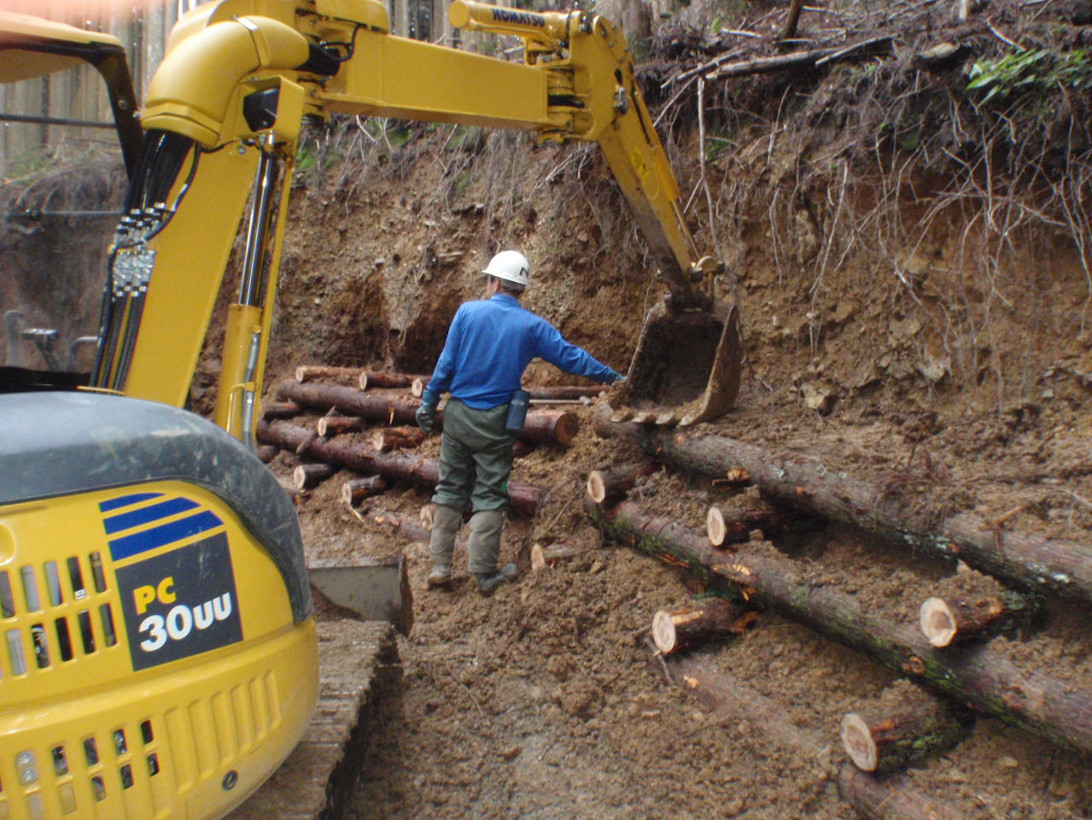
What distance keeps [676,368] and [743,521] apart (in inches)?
64.2

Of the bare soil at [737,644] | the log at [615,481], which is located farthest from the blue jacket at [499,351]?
the bare soil at [737,644]

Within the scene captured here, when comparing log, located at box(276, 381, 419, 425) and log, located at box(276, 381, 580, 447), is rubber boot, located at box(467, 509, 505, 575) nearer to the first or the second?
log, located at box(276, 381, 580, 447)

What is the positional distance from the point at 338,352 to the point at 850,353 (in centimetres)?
713

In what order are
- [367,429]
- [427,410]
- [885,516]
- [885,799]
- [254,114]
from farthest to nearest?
[367,429]
[427,410]
[885,516]
[885,799]
[254,114]

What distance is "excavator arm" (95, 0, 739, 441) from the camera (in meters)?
2.74

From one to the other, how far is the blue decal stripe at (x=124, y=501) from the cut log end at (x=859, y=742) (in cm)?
266

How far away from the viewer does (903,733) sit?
3.36 m

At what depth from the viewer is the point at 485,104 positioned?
4.47 metres

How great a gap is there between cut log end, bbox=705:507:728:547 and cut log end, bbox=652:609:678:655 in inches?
18.4

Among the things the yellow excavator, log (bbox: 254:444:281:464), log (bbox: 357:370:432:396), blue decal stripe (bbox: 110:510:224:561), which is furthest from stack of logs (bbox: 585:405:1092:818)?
log (bbox: 254:444:281:464)

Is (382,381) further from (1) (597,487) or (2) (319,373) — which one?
(1) (597,487)

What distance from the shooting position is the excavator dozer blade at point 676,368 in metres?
5.51

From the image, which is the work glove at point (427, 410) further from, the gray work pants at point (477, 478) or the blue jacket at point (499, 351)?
the blue jacket at point (499, 351)

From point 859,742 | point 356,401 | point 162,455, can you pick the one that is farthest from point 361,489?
point 162,455
